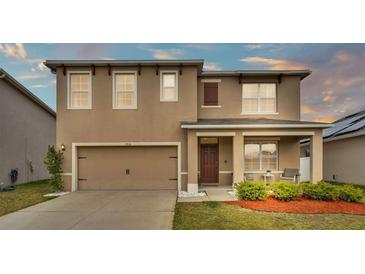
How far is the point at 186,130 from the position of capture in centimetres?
1077

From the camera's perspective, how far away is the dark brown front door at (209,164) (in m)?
11.8

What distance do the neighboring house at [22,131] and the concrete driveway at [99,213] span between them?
6.67m

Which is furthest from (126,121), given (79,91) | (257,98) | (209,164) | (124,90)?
(257,98)

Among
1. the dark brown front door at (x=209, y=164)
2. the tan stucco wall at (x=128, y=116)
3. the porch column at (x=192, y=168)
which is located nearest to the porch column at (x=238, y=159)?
the porch column at (x=192, y=168)

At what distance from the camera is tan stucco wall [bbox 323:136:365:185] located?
12616 millimetres

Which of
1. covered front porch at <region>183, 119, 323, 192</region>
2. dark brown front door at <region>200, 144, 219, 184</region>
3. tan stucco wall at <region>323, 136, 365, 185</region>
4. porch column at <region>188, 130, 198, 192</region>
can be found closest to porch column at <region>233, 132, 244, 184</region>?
covered front porch at <region>183, 119, 323, 192</region>

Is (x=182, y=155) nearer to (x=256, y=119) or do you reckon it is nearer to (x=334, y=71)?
(x=256, y=119)

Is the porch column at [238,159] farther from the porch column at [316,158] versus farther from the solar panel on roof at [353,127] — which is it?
the solar panel on roof at [353,127]

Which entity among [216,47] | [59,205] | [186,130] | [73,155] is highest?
[216,47]

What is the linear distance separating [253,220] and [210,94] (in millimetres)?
7465

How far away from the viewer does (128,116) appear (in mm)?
10836

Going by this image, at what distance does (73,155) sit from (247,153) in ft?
29.1
